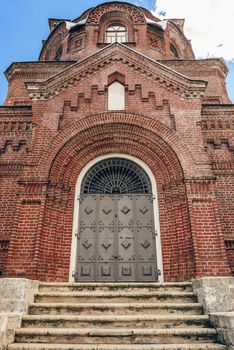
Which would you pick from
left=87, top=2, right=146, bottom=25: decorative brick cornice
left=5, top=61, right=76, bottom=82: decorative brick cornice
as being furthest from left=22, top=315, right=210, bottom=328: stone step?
left=87, top=2, right=146, bottom=25: decorative brick cornice

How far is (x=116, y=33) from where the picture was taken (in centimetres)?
1573

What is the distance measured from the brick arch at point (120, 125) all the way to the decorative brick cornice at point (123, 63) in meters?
1.40

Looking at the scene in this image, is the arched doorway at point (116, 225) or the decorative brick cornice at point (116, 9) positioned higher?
the decorative brick cornice at point (116, 9)

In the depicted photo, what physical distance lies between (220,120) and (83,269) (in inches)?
248

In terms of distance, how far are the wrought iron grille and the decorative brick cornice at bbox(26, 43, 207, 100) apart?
2680 mm

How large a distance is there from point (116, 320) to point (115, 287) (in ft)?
3.67

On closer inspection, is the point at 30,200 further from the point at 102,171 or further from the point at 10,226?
the point at 102,171

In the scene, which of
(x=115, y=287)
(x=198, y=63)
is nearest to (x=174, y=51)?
(x=198, y=63)

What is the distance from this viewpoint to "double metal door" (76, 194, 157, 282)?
24.2 ft

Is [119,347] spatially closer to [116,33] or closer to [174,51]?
[116,33]

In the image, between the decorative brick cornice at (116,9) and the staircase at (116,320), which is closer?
the staircase at (116,320)

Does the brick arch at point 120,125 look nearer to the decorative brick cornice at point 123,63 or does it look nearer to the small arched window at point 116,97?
the small arched window at point 116,97

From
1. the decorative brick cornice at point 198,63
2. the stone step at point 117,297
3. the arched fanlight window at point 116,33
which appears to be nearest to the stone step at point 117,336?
the stone step at point 117,297

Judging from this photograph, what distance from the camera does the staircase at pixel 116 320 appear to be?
14.6 ft
